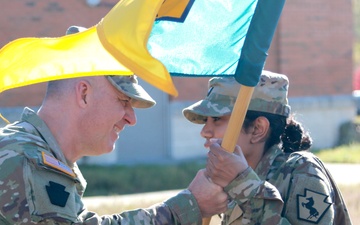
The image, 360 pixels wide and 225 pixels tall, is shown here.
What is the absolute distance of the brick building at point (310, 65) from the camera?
17.5 m

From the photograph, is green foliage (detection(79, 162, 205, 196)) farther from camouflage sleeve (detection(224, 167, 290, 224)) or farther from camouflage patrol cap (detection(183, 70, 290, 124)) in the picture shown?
camouflage sleeve (detection(224, 167, 290, 224))

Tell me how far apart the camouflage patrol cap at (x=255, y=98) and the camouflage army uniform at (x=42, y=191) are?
877 mm

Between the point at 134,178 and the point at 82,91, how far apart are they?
31.6ft

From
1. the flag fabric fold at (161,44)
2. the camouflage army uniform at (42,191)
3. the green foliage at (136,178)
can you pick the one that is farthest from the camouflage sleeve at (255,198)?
the green foliage at (136,178)

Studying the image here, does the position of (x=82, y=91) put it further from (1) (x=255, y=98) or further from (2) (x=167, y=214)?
(1) (x=255, y=98)

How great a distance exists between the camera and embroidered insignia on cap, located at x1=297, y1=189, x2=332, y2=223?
374 centimetres

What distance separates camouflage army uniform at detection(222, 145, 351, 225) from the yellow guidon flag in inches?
29.0

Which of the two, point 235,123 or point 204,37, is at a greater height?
point 204,37

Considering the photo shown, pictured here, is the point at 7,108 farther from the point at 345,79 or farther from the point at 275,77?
the point at 275,77

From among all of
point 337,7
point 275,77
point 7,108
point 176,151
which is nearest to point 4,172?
point 275,77

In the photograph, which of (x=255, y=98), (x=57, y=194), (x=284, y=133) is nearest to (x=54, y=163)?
(x=57, y=194)

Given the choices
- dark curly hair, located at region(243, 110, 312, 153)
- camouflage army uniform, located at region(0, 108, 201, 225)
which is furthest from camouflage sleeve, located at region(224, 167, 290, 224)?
dark curly hair, located at region(243, 110, 312, 153)

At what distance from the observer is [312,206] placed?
12.3 ft

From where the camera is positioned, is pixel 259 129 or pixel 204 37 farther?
pixel 259 129
